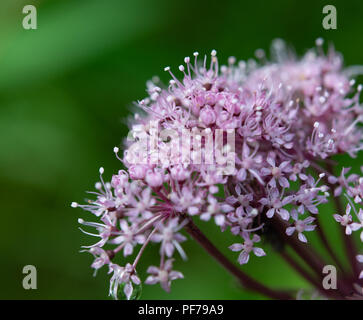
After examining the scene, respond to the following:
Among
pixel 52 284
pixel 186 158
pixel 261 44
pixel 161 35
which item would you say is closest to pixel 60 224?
pixel 52 284

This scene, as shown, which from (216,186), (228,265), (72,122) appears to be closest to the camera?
(216,186)

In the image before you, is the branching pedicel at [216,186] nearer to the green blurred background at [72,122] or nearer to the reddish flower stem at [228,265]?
the reddish flower stem at [228,265]

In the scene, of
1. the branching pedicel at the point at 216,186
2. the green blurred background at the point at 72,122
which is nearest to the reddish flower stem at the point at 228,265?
the branching pedicel at the point at 216,186

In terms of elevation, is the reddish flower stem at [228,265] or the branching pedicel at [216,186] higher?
the branching pedicel at [216,186]

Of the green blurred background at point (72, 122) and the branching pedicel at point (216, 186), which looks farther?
the green blurred background at point (72, 122)

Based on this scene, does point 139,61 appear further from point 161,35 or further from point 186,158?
point 186,158

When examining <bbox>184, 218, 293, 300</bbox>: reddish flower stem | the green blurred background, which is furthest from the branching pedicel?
the green blurred background

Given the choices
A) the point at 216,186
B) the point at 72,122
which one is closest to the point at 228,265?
the point at 216,186

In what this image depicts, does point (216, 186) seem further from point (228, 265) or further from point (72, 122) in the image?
point (72, 122)

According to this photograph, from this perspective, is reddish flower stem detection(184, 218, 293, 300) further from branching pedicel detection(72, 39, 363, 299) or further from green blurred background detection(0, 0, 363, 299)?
green blurred background detection(0, 0, 363, 299)
